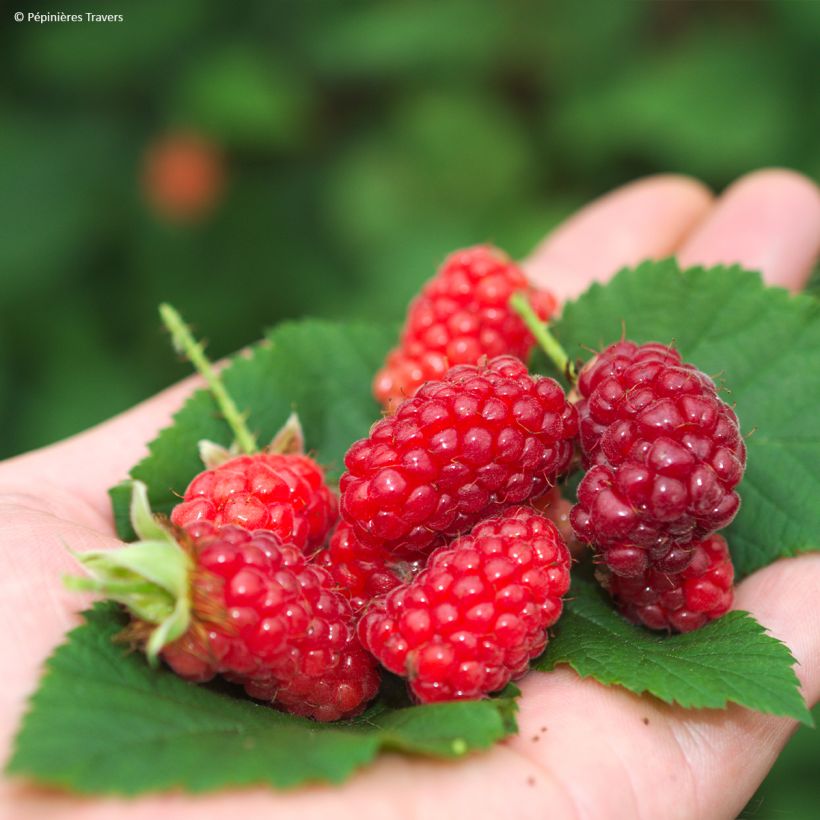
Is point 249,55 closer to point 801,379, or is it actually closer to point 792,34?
point 792,34

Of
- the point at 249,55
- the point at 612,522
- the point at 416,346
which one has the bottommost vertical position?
the point at 612,522

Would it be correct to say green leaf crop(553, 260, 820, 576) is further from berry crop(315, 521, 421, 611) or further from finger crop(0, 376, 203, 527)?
finger crop(0, 376, 203, 527)

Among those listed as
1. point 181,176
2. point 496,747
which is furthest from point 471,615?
point 181,176

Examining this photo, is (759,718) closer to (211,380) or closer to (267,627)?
(267,627)

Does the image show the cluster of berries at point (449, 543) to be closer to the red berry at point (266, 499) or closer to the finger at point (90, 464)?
the red berry at point (266, 499)

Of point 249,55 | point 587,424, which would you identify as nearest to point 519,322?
point 587,424

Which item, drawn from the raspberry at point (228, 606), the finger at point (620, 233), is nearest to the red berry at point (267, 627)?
the raspberry at point (228, 606)
